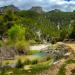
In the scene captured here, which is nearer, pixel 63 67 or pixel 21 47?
pixel 63 67

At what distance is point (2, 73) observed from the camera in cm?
4038

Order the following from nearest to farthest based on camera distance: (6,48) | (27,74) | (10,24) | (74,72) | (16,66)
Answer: (74,72)
(27,74)
(16,66)
(6,48)
(10,24)

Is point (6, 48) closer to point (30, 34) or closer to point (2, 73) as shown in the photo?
point (2, 73)

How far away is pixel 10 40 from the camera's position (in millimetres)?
93750

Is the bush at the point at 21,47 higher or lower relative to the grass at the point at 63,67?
lower

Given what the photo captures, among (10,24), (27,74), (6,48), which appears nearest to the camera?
(27,74)

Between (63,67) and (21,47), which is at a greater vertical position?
(63,67)

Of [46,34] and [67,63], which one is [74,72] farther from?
[46,34]

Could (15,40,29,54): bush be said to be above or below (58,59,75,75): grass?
below

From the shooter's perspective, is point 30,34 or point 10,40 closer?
point 10,40

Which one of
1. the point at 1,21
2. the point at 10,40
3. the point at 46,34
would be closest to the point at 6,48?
the point at 10,40

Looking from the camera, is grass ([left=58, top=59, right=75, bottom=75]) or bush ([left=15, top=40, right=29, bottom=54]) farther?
bush ([left=15, top=40, right=29, bottom=54])

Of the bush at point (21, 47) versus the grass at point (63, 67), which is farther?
the bush at point (21, 47)

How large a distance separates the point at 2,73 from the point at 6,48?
34924 millimetres
